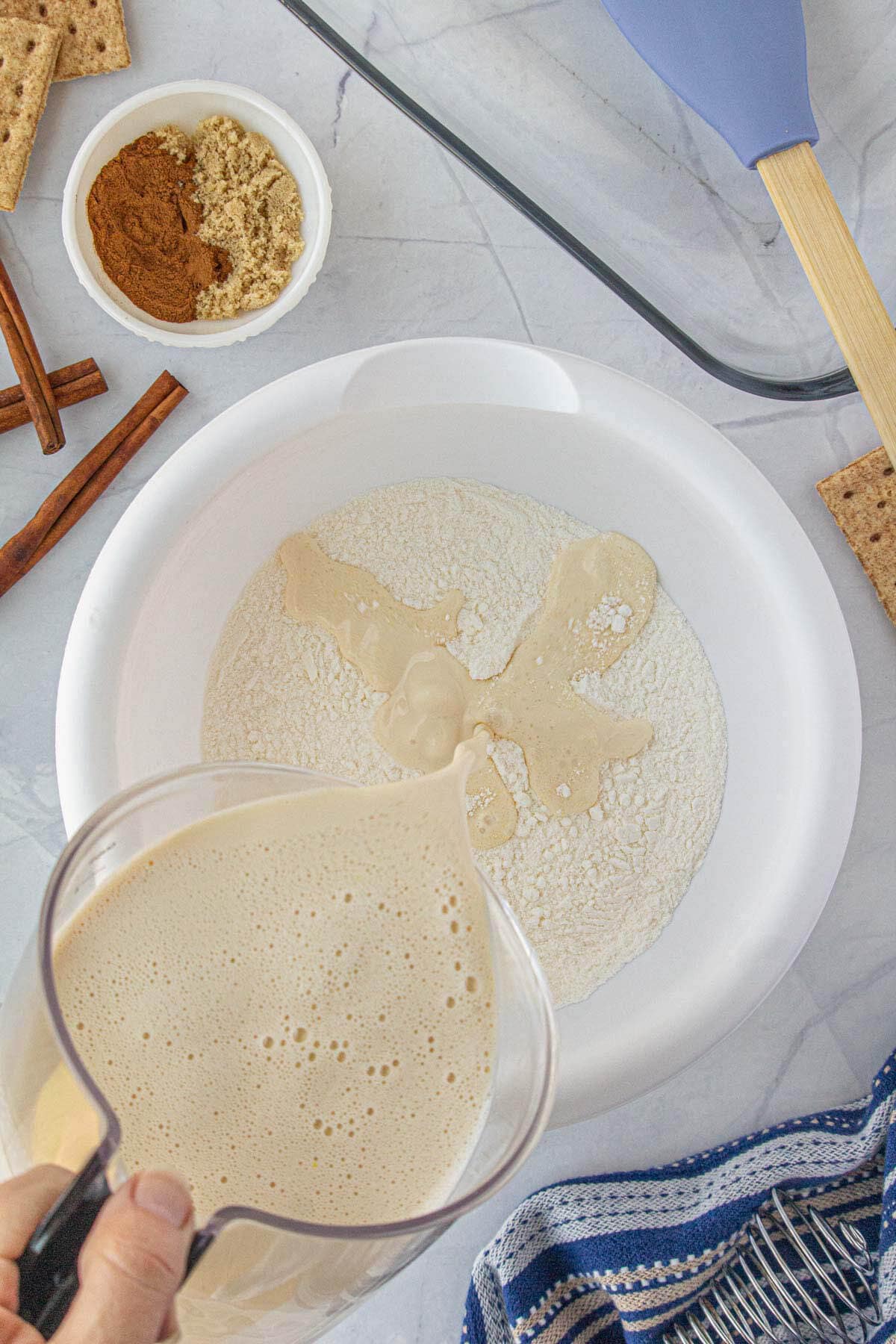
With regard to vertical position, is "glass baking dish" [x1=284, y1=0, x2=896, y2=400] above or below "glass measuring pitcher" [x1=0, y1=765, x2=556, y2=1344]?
above

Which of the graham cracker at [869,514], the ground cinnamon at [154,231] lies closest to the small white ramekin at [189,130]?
the ground cinnamon at [154,231]

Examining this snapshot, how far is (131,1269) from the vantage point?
0.37m

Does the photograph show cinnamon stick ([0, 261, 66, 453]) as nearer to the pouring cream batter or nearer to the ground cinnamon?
the ground cinnamon

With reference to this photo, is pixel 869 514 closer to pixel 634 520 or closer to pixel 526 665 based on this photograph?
pixel 634 520

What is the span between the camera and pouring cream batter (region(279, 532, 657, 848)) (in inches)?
32.8

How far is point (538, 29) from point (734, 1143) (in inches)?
36.0

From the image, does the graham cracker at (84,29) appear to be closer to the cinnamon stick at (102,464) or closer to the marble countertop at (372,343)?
the marble countertop at (372,343)

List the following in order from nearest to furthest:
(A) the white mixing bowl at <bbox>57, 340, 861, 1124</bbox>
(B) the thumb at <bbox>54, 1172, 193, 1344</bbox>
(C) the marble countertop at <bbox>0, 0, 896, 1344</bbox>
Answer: (B) the thumb at <bbox>54, 1172, 193, 1344</bbox>
(A) the white mixing bowl at <bbox>57, 340, 861, 1124</bbox>
(C) the marble countertop at <bbox>0, 0, 896, 1344</bbox>

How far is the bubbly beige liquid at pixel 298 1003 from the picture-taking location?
0.45 metres

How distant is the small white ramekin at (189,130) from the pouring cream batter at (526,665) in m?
0.19

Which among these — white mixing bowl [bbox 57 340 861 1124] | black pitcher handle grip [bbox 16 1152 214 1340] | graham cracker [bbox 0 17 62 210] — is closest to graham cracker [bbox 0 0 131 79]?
graham cracker [bbox 0 17 62 210]

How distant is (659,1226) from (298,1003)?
1.71 feet

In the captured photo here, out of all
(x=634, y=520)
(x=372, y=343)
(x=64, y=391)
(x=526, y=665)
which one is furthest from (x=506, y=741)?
(x=64, y=391)

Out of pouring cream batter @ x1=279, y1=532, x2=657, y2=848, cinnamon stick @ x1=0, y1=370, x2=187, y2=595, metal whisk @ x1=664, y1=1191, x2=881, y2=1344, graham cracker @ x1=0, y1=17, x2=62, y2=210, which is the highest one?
graham cracker @ x1=0, y1=17, x2=62, y2=210
